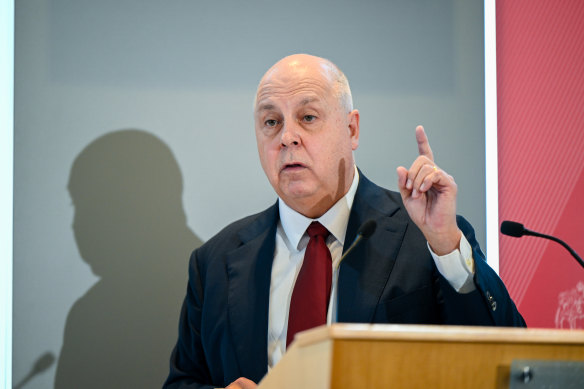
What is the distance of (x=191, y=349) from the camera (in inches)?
84.2

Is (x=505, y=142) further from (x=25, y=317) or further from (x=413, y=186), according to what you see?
(x=25, y=317)

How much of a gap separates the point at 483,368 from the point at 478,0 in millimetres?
2265

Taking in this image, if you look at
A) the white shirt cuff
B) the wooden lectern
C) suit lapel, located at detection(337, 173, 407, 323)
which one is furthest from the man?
the wooden lectern

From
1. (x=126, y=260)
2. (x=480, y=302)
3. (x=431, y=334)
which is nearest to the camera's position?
(x=431, y=334)

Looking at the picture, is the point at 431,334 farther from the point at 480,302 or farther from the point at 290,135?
the point at 290,135

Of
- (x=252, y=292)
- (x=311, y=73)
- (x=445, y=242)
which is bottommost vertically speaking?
(x=252, y=292)

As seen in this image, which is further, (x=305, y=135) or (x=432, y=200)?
(x=305, y=135)

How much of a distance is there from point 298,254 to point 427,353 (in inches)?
47.1

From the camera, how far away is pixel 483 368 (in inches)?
35.7

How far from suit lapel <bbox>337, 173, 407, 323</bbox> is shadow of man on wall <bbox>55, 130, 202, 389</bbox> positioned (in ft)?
3.02

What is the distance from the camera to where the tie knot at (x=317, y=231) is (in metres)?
2.01

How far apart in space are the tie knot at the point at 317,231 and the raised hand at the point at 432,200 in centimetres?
43

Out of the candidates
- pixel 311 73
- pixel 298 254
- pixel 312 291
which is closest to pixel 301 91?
pixel 311 73

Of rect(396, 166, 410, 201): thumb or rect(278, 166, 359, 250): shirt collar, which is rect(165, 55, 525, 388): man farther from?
rect(396, 166, 410, 201): thumb
